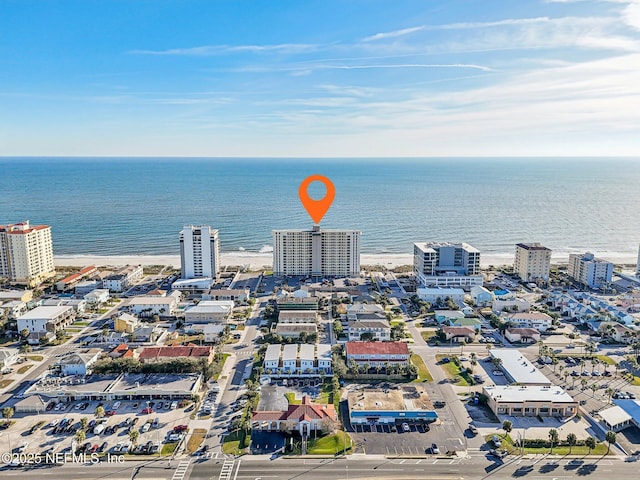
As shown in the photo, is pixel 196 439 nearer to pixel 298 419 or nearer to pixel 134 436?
pixel 134 436

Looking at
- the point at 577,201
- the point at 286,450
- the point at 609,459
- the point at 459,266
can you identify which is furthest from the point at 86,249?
the point at 577,201

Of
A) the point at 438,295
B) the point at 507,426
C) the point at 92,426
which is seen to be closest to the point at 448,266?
the point at 438,295

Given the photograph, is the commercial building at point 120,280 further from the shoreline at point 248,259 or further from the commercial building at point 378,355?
the commercial building at point 378,355

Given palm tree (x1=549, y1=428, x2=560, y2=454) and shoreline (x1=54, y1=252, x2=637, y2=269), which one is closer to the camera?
palm tree (x1=549, y1=428, x2=560, y2=454)

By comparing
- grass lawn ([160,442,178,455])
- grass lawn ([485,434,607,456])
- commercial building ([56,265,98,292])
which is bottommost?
grass lawn ([485,434,607,456])

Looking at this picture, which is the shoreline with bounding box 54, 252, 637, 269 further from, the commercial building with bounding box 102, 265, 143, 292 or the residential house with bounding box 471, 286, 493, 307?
the residential house with bounding box 471, 286, 493, 307

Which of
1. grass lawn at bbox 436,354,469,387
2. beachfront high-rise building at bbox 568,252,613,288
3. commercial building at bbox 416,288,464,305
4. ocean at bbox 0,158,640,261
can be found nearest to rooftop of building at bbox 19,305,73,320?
ocean at bbox 0,158,640,261
